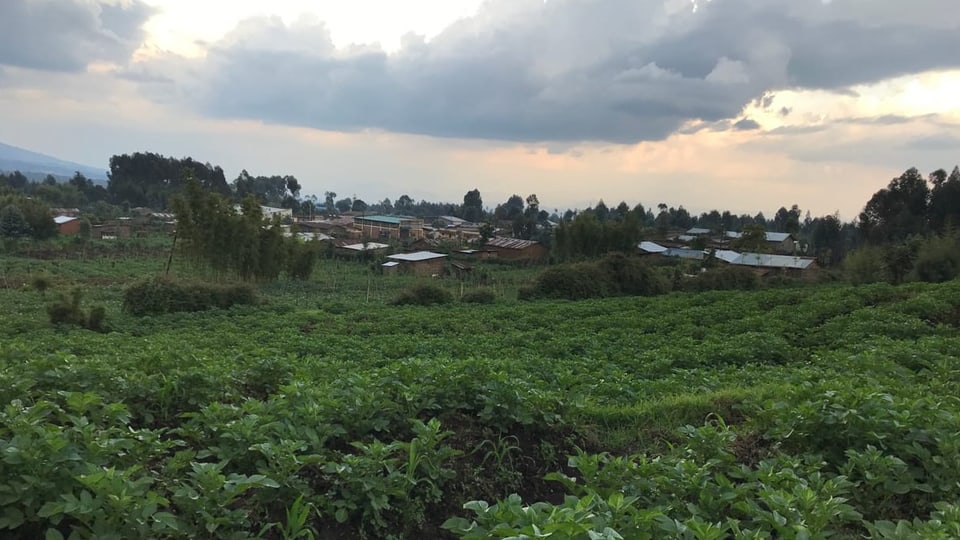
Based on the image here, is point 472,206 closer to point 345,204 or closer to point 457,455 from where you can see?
point 345,204

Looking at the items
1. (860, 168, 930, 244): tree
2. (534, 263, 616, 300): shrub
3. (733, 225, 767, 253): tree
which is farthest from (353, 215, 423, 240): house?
(534, 263, 616, 300): shrub

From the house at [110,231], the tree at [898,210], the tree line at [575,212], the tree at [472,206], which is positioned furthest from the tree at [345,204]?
the tree at [898,210]

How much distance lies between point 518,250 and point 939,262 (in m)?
34.3

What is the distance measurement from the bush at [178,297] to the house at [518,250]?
3543 centimetres

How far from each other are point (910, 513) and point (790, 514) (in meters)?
1.01

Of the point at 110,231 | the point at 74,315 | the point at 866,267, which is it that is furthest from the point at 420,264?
the point at 110,231

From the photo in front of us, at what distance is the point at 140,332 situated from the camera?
14.3m

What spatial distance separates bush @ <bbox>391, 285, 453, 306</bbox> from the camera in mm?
22438

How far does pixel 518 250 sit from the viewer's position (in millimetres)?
54781

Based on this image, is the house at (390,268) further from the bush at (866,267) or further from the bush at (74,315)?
the bush at (866,267)

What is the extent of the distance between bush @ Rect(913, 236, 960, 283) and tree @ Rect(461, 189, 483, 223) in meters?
90.4

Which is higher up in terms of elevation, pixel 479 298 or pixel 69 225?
pixel 69 225

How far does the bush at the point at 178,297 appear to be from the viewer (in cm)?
1845

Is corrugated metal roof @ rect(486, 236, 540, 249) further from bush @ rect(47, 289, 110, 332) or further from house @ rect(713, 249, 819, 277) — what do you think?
bush @ rect(47, 289, 110, 332)
